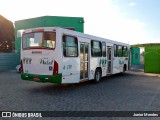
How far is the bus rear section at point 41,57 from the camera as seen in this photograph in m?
9.88

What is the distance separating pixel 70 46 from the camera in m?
10.8

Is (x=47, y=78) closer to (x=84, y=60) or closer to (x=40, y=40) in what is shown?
(x=40, y=40)

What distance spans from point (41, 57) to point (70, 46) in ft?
5.20

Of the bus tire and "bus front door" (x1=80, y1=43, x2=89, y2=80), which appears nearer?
"bus front door" (x1=80, y1=43, x2=89, y2=80)

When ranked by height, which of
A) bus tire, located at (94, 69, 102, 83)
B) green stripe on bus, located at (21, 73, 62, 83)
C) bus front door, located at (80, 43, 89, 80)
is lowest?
bus tire, located at (94, 69, 102, 83)

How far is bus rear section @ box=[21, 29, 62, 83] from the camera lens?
9875 mm

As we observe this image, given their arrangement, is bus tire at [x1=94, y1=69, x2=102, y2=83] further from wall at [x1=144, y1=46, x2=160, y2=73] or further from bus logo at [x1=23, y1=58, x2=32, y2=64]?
wall at [x1=144, y1=46, x2=160, y2=73]

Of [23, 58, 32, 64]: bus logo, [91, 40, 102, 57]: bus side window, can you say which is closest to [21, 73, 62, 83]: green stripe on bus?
[23, 58, 32, 64]: bus logo

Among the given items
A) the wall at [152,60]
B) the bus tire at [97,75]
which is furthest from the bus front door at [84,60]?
the wall at [152,60]

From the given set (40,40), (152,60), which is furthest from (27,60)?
(152,60)

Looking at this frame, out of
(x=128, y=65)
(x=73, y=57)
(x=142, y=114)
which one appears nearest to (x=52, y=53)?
(x=73, y=57)

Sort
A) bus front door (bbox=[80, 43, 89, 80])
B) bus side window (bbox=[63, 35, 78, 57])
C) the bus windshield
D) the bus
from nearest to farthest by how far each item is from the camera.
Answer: the bus < the bus windshield < bus side window (bbox=[63, 35, 78, 57]) < bus front door (bbox=[80, 43, 89, 80])

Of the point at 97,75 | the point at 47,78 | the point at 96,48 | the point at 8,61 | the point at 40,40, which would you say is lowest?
the point at 97,75

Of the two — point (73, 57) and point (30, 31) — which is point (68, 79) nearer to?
point (73, 57)
